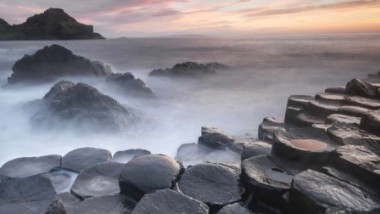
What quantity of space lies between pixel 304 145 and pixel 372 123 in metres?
1.66

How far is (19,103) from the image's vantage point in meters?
17.0

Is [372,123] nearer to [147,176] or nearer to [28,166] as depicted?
[147,176]

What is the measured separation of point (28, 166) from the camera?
7.41 m

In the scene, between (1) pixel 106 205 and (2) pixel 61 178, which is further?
(2) pixel 61 178

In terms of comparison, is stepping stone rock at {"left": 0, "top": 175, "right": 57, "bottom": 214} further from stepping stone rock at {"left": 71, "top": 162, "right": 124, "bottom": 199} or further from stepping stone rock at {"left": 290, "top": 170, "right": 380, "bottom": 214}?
stepping stone rock at {"left": 290, "top": 170, "right": 380, "bottom": 214}

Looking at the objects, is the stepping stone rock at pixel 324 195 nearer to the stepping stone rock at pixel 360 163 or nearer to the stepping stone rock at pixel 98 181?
the stepping stone rock at pixel 360 163

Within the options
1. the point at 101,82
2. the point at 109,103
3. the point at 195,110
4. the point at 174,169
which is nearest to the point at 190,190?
the point at 174,169

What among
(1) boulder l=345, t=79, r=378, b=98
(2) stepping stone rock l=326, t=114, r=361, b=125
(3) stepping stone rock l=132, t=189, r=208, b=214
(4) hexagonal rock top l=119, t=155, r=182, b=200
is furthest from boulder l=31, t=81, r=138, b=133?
(1) boulder l=345, t=79, r=378, b=98

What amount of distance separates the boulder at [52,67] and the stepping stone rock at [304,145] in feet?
57.4

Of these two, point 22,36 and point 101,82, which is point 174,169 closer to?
point 101,82

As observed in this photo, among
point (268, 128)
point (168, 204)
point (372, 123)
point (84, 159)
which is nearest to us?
point (168, 204)

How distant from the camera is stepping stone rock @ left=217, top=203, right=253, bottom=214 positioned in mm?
4697

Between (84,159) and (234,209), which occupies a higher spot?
(234,209)

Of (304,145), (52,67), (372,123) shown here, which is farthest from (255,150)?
(52,67)
